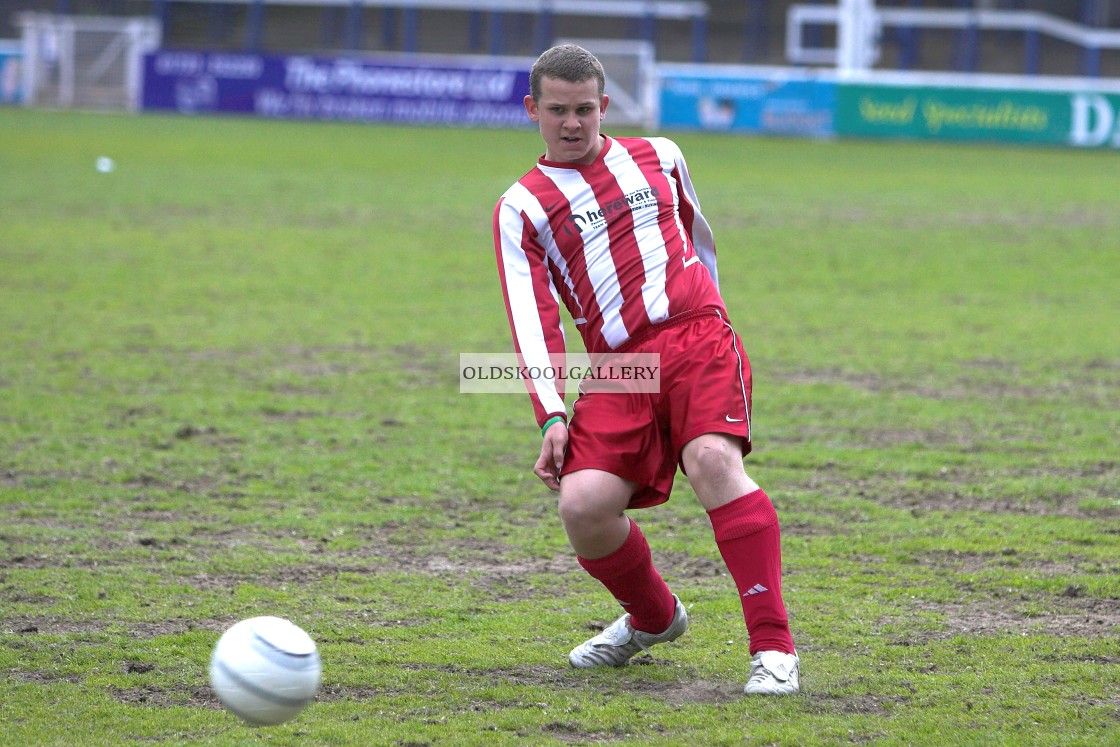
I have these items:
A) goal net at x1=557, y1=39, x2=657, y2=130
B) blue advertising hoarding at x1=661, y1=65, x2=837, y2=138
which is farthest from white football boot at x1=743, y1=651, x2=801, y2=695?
goal net at x1=557, y1=39, x2=657, y2=130

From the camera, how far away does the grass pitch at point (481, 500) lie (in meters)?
3.75

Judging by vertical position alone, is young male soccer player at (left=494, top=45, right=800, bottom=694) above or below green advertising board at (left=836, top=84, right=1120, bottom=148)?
below

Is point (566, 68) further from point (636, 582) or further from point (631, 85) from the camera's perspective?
point (631, 85)

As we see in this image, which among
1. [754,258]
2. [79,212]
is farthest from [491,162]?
[754,258]

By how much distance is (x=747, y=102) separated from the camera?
32562 millimetres

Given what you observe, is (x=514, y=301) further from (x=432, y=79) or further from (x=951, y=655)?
(x=432, y=79)

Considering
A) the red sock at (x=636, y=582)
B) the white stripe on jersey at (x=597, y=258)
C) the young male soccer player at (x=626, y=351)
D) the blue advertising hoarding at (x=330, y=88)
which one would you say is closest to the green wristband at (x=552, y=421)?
the young male soccer player at (x=626, y=351)

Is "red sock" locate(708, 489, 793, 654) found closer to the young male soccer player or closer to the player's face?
the young male soccer player

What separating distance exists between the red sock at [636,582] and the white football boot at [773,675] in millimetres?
368

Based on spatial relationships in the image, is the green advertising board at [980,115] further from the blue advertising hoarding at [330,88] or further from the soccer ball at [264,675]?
the soccer ball at [264,675]

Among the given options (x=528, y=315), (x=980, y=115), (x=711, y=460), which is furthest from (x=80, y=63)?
(x=711, y=460)

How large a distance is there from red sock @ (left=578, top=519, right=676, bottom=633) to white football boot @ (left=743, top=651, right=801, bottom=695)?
14.5 inches

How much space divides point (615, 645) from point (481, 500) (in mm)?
2038

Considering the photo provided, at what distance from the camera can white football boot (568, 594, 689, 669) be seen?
4070 millimetres
